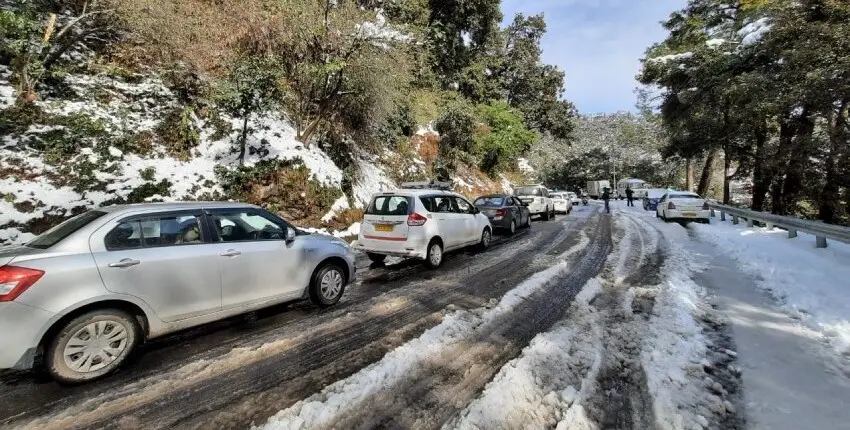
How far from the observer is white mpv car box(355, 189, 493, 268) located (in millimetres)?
7324

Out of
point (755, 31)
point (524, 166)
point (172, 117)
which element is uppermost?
point (755, 31)

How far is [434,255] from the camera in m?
7.71

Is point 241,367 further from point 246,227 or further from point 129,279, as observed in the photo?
point 246,227

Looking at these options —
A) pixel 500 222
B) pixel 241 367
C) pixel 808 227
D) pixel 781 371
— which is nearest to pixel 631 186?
pixel 500 222

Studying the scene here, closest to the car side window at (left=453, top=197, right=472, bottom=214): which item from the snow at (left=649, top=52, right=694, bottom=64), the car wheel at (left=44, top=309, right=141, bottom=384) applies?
the car wheel at (left=44, top=309, right=141, bottom=384)

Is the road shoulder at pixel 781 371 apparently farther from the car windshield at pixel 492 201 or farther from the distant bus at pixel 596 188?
the distant bus at pixel 596 188

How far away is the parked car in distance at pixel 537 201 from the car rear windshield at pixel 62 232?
15.8 metres

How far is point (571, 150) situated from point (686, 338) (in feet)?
219

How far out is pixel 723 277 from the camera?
6504 millimetres

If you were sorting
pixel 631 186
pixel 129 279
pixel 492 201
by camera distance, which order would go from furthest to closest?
1. pixel 631 186
2. pixel 492 201
3. pixel 129 279

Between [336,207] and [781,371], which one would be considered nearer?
[781,371]

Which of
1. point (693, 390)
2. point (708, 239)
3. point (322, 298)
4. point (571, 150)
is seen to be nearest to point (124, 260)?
point (322, 298)

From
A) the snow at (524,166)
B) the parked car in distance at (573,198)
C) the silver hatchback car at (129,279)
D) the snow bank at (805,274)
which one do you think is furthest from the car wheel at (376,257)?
the snow at (524,166)

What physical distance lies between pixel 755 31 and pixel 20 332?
21.4 meters
